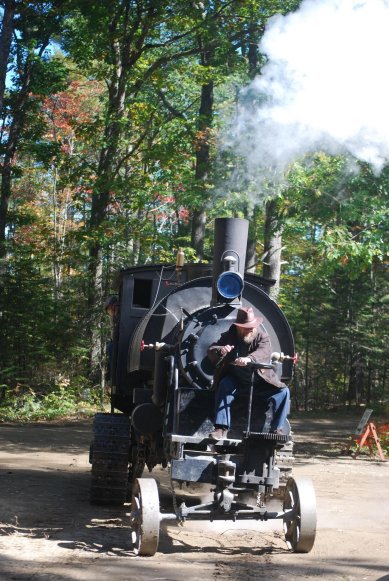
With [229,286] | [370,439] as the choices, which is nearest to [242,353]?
[229,286]

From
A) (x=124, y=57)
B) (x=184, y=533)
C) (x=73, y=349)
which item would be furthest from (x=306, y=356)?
(x=184, y=533)

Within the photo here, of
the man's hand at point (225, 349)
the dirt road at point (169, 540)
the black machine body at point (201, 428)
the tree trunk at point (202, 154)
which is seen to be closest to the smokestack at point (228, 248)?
the black machine body at point (201, 428)

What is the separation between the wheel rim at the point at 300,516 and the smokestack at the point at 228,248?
1.82 m

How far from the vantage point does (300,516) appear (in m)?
7.32

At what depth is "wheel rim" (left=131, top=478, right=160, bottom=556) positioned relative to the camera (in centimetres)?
703

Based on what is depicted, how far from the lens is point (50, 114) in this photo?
35.4m

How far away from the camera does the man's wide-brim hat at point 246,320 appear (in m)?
7.66

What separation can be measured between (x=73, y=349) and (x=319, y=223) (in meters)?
7.58

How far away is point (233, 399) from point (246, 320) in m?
0.68

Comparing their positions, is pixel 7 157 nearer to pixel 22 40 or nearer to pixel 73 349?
pixel 22 40

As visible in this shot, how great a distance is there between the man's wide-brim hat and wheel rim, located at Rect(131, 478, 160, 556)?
152 centimetres

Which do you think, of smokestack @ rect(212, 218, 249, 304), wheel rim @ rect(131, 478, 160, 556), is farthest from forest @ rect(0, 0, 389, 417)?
wheel rim @ rect(131, 478, 160, 556)

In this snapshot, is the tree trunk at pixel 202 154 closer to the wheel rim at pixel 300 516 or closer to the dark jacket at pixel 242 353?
the dark jacket at pixel 242 353

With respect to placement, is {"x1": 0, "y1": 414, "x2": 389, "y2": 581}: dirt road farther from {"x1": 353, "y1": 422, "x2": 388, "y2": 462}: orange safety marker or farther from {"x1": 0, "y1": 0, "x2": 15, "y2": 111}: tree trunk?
{"x1": 0, "y1": 0, "x2": 15, "y2": 111}: tree trunk
